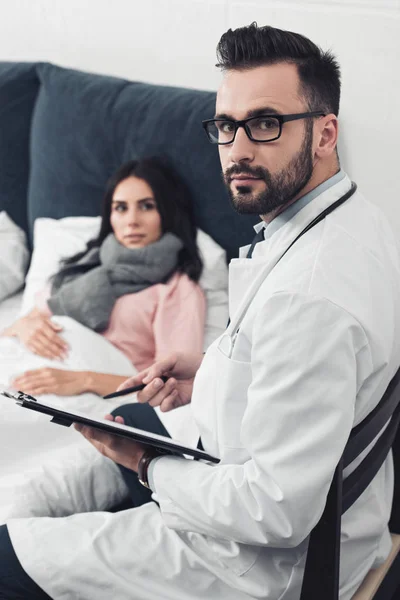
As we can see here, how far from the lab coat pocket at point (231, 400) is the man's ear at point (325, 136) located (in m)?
0.35

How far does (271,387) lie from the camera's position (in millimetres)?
1098

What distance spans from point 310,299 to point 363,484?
0.33m

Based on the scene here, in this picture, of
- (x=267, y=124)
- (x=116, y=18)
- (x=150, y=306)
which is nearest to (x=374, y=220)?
(x=267, y=124)

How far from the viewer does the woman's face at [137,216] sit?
216 cm

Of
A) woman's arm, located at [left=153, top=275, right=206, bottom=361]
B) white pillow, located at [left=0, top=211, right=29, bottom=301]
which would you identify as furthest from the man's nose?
white pillow, located at [left=0, top=211, right=29, bottom=301]

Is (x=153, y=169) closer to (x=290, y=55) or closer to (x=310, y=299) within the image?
(x=290, y=55)

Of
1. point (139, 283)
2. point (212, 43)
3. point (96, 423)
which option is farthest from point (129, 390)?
point (212, 43)

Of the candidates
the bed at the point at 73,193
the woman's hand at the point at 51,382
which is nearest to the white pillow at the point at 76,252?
the bed at the point at 73,193

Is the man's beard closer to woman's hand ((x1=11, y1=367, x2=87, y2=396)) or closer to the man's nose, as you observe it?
the man's nose

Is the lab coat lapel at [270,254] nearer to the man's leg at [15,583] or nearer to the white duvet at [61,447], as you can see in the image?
the white duvet at [61,447]

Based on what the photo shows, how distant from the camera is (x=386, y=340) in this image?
1.16 metres

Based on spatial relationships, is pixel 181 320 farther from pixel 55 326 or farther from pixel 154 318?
pixel 55 326

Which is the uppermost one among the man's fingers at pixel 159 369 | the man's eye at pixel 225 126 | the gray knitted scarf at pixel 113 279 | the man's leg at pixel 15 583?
the man's eye at pixel 225 126

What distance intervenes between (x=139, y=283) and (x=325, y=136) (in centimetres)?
96
